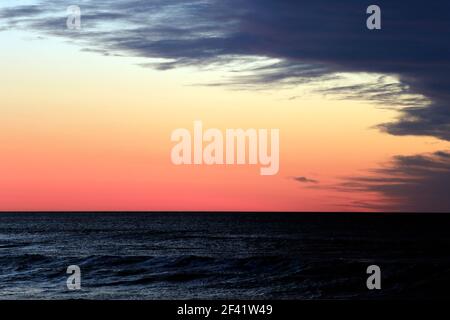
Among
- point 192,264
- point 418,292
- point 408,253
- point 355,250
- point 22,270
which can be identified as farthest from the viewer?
point 355,250

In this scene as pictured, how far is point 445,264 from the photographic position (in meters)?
44.8

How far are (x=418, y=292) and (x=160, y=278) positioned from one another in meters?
15.0

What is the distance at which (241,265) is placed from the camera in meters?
43.2

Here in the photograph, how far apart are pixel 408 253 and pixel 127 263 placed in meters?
26.8

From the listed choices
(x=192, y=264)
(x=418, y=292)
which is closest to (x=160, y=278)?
Answer: (x=192, y=264)
